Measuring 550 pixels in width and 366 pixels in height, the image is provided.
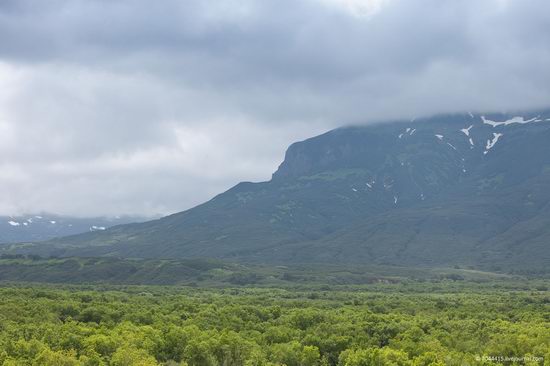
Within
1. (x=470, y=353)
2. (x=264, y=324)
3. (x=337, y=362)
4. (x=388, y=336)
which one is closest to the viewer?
(x=470, y=353)

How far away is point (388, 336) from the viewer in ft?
425

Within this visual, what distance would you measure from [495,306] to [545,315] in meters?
28.7

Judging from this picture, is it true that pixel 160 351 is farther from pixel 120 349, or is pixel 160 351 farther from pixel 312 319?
pixel 312 319

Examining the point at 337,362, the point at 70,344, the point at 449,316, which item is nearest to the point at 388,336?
the point at 337,362

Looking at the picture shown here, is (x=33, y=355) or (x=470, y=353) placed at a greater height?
(x=33, y=355)

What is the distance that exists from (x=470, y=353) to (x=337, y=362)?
22.4 metres

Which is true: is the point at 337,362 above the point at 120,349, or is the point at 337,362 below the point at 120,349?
below

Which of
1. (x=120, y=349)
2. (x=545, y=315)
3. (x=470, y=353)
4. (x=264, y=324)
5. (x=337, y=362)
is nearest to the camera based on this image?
(x=120, y=349)

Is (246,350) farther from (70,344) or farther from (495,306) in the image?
(495,306)

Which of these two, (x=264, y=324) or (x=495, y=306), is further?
(x=495, y=306)

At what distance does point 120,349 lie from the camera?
9812 cm

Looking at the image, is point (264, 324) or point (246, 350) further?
point (264, 324)

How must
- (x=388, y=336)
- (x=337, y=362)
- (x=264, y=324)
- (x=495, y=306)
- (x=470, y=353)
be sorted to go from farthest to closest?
(x=495, y=306), (x=264, y=324), (x=388, y=336), (x=337, y=362), (x=470, y=353)

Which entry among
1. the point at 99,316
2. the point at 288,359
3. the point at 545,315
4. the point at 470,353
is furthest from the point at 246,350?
the point at 545,315
